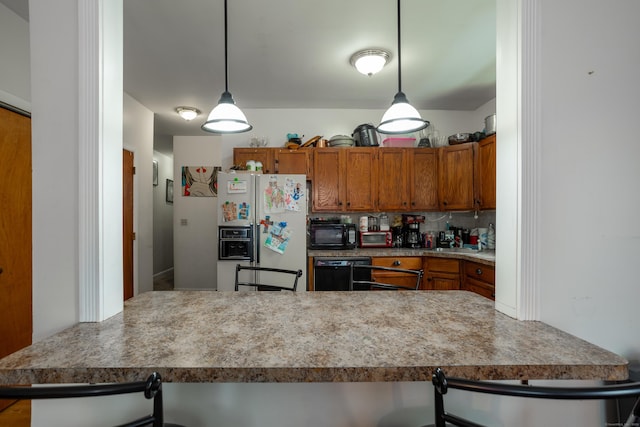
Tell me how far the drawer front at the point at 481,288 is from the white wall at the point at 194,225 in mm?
3856

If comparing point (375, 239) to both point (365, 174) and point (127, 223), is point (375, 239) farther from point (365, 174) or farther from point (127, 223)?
point (127, 223)

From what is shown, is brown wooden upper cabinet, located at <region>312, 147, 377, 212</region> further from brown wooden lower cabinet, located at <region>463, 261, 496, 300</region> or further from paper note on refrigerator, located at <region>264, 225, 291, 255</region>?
brown wooden lower cabinet, located at <region>463, 261, 496, 300</region>

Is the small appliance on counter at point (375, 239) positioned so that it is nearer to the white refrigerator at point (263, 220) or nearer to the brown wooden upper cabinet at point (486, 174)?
the white refrigerator at point (263, 220)

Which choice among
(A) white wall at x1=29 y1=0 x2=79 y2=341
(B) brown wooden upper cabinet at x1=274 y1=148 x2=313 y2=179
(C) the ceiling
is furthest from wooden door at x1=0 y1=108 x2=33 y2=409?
(B) brown wooden upper cabinet at x1=274 y1=148 x2=313 y2=179

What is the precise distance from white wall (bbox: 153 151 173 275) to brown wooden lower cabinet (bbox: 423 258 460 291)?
Result: 16.8 feet

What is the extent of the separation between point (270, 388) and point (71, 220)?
915 millimetres

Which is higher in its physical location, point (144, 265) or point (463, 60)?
point (463, 60)

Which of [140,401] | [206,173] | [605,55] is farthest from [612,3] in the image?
[206,173]

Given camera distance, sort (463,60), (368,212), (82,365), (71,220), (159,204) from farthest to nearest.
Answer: (159,204) < (368,212) < (463,60) < (71,220) < (82,365)

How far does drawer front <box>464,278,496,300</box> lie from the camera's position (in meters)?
2.40

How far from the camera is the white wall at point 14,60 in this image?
1.83 meters

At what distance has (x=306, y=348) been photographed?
74 centimetres

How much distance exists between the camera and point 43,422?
0.85m

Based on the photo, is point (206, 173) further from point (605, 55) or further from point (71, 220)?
point (605, 55)
